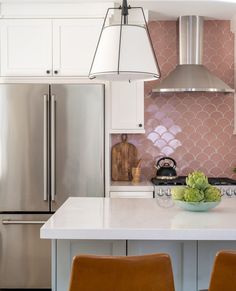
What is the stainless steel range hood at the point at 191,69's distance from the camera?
14.6ft

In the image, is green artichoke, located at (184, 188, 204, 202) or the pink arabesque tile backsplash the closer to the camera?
green artichoke, located at (184, 188, 204, 202)

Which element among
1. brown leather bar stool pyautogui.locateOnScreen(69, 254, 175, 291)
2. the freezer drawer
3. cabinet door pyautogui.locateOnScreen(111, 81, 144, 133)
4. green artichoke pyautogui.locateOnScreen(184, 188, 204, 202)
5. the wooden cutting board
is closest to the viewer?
brown leather bar stool pyautogui.locateOnScreen(69, 254, 175, 291)

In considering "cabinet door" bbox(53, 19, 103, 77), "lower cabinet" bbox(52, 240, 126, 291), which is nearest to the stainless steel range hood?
"cabinet door" bbox(53, 19, 103, 77)

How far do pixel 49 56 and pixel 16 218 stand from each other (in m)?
1.48

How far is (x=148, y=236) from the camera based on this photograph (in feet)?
7.17

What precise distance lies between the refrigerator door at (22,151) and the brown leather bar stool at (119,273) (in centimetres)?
230

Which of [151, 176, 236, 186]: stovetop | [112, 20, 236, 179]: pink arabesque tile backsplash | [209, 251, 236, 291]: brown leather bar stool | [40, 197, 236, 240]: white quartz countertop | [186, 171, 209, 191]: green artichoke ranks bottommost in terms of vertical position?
[209, 251, 236, 291]: brown leather bar stool

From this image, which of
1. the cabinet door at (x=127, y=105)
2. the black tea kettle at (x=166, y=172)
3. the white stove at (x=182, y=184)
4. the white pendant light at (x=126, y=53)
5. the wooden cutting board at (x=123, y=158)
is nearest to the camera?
the white pendant light at (x=126, y=53)

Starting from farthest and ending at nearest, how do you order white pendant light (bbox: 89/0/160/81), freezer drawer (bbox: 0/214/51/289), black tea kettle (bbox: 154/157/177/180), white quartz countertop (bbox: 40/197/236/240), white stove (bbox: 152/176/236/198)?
black tea kettle (bbox: 154/157/177/180)
white stove (bbox: 152/176/236/198)
freezer drawer (bbox: 0/214/51/289)
white pendant light (bbox: 89/0/160/81)
white quartz countertop (bbox: 40/197/236/240)

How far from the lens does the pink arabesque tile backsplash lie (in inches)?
192

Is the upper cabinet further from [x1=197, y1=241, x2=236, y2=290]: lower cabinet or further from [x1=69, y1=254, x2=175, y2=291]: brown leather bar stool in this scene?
[x1=69, y1=254, x2=175, y2=291]: brown leather bar stool

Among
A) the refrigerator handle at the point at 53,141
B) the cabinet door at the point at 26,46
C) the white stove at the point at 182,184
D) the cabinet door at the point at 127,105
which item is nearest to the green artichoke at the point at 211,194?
the white stove at the point at 182,184

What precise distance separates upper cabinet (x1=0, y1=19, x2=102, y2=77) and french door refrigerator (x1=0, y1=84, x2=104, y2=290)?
0.31 meters

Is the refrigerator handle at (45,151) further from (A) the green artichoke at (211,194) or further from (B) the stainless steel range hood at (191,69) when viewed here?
(A) the green artichoke at (211,194)
